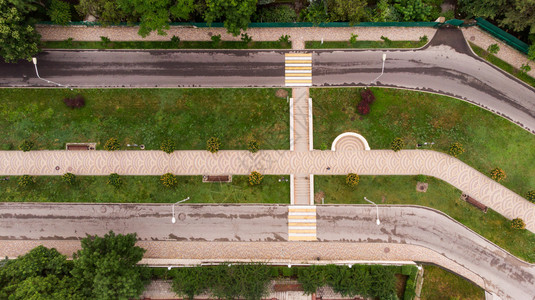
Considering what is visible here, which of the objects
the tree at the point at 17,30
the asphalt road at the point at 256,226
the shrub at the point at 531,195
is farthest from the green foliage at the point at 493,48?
the tree at the point at 17,30

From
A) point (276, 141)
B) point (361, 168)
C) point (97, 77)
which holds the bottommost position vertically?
point (361, 168)

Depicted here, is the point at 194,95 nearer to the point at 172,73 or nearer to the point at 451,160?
the point at 172,73

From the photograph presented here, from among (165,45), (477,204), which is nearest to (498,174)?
(477,204)

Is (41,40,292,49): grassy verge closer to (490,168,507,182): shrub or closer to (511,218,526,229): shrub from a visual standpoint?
(490,168,507,182): shrub

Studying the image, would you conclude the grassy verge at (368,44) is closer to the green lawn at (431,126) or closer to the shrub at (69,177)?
the green lawn at (431,126)

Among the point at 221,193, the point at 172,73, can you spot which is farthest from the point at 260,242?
the point at 172,73
